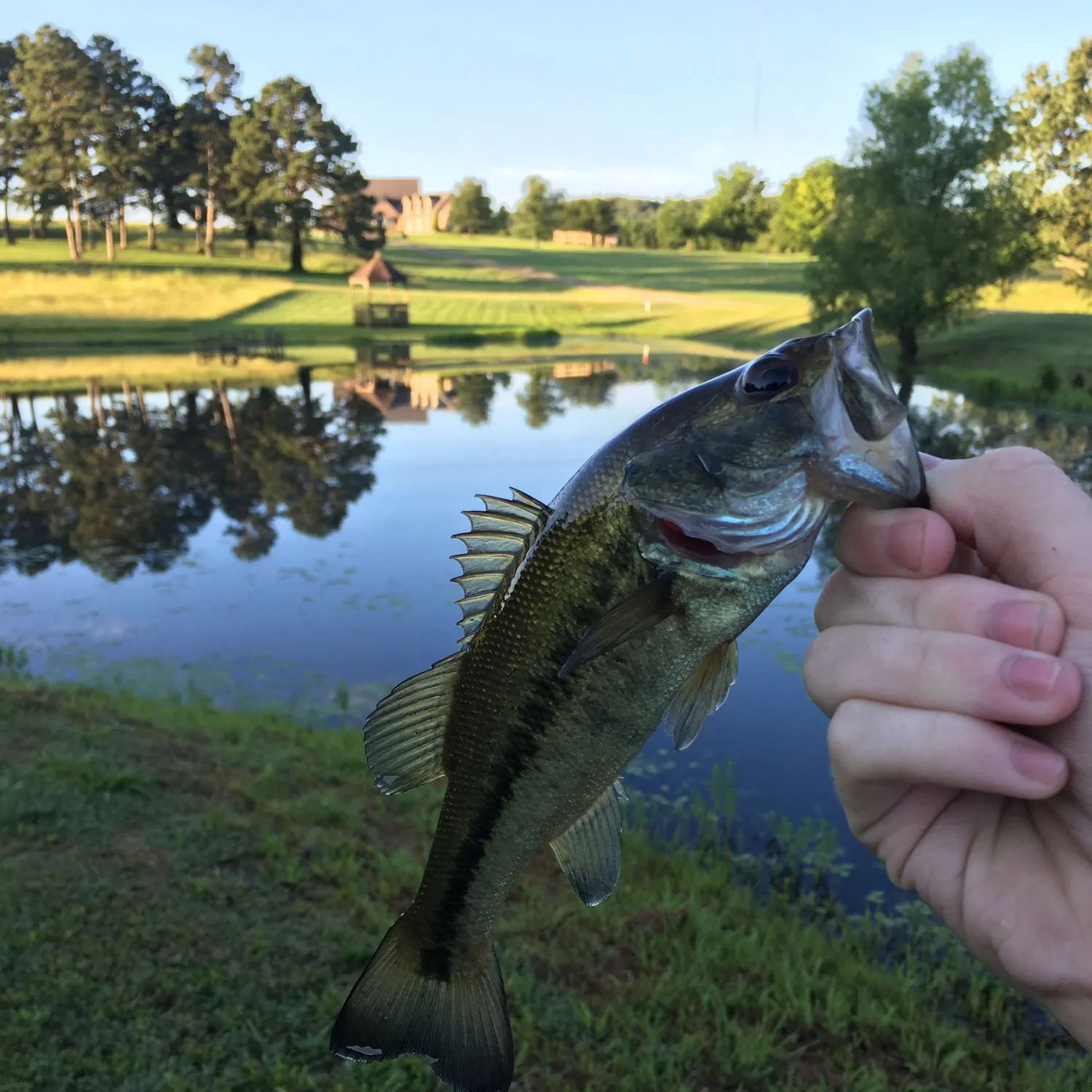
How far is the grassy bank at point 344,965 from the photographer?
3498mm

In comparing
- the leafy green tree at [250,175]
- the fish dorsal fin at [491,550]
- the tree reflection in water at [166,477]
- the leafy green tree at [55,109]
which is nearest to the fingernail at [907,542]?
the fish dorsal fin at [491,550]

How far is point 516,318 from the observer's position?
53.8 meters

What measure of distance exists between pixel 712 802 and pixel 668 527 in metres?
5.52

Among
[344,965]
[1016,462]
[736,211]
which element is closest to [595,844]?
[1016,462]

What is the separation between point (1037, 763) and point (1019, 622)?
0.24 m

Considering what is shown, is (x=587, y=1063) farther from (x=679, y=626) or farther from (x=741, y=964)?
(x=679, y=626)

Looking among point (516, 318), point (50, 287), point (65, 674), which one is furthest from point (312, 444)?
point (50, 287)

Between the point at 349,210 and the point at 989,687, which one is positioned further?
the point at 349,210

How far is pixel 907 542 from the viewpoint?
153cm

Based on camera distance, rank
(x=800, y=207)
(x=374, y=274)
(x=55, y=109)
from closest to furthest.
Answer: (x=374, y=274) < (x=55, y=109) < (x=800, y=207)

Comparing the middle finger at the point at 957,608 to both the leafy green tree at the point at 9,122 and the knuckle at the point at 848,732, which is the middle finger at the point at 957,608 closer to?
the knuckle at the point at 848,732

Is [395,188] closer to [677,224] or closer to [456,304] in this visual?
[677,224]

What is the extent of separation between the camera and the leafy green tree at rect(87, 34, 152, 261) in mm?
64250

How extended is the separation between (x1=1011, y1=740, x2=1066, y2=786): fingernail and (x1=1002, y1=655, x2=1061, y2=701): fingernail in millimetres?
115
